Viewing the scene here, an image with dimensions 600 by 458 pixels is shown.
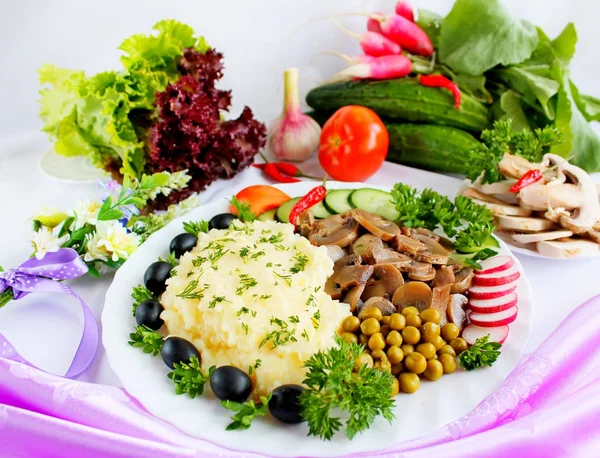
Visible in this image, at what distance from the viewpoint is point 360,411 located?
8.75 ft

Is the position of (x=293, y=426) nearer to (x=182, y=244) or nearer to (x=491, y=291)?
(x=491, y=291)

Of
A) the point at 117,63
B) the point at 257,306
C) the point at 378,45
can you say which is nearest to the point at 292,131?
the point at 378,45

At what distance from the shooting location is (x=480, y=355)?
3.01m

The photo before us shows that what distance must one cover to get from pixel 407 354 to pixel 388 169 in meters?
2.81

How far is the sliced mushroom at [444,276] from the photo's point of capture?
11.6 ft

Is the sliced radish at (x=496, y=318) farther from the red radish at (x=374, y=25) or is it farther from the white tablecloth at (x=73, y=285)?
the red radish at (x=374, y=25)

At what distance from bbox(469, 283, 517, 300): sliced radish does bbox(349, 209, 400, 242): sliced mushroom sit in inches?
25.0

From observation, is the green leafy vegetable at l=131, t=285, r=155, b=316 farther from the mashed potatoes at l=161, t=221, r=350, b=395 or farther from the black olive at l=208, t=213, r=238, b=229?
the black olive at l=208, t=213, r=238, b=229

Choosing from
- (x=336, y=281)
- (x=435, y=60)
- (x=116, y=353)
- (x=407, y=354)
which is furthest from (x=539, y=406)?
(x=435, y=60)

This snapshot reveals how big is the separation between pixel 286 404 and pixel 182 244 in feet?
4.94

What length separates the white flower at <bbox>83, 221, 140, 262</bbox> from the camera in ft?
12.6

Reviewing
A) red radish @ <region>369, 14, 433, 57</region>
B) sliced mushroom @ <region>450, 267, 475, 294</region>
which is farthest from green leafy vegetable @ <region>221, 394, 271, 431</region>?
red radish @ <region>369, 14, 433, 57</region>

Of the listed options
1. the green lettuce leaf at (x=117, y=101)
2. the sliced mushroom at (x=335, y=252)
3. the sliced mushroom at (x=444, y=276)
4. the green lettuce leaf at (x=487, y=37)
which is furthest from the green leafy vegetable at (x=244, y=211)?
the green lettuce leaf at (x=487, y=37)

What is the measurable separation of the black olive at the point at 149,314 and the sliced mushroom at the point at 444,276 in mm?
1543
